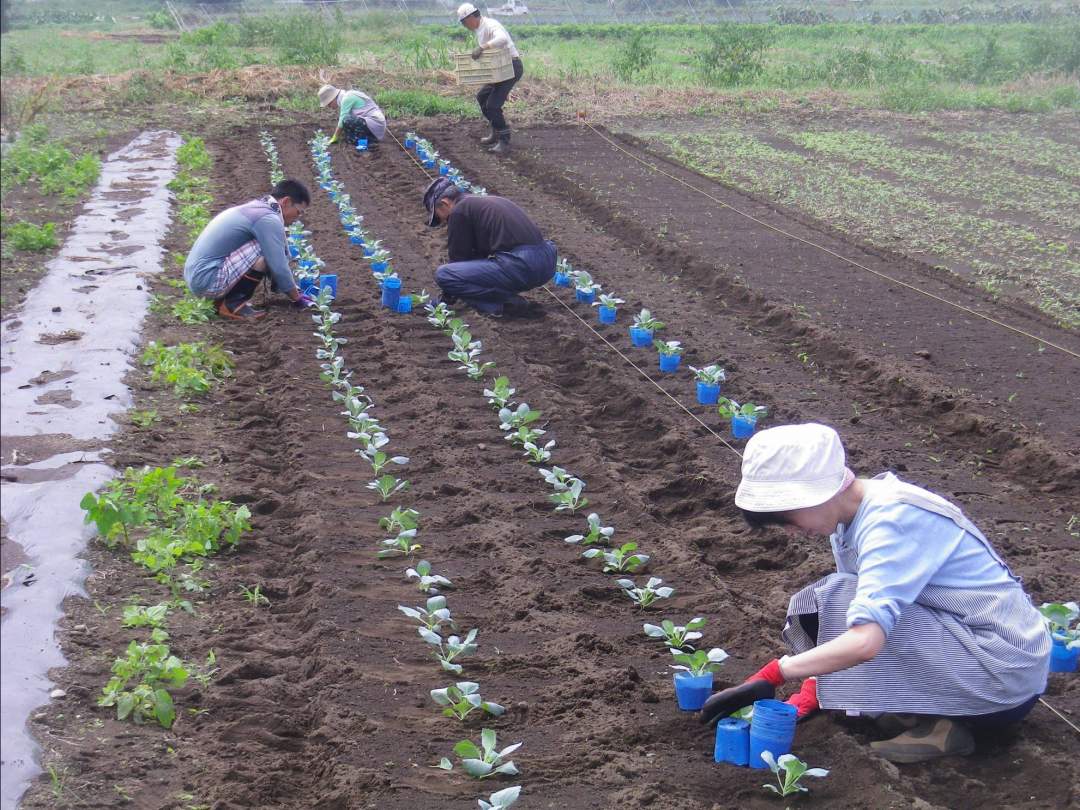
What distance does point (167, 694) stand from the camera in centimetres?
342

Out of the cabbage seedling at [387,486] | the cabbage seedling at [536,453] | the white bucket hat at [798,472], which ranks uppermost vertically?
the white bucket hat at [798,472]

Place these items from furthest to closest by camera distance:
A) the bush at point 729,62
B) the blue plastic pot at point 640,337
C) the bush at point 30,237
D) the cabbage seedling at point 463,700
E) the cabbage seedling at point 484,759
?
the bush at point 729,62 → the bush at point 30,237 → the blue plastic pot at point 640,337 → the cabbage seedling at point 463,700 → the cabbage seedling at point 484,759

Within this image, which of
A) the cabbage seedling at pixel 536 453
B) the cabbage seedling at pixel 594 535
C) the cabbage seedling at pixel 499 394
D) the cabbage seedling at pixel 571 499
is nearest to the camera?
the cabbage seedling at pixel 594 535

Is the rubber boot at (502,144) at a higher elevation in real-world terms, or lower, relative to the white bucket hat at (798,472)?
lower

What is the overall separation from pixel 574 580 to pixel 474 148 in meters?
11.3

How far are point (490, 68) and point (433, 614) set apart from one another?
1141cm

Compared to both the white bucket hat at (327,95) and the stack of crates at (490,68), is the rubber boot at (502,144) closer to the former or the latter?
the stack of crates at (490,68)

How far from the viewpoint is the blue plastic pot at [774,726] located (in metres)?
3.17

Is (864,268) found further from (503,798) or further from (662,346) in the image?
(503,798)

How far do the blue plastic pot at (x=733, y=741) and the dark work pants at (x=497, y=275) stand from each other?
198 inches

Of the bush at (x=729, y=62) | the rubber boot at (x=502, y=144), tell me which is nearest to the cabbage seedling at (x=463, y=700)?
the rubber boot at (x=502, y=144)

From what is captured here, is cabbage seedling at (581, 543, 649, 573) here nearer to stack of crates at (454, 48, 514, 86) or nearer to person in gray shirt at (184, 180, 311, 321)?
person in gray shirt at (184, 180, 311, 321)

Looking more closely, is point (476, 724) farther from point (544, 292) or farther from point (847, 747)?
point (544, 292)

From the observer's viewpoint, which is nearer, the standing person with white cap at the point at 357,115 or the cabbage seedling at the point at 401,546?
the cabbage seedling at the point at 401,546
